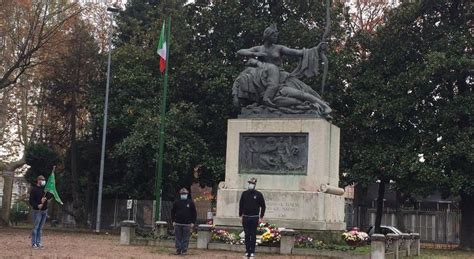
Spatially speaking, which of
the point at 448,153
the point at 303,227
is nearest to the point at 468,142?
the point at 448,153

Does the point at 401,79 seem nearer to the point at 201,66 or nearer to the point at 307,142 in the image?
the point at 201,66

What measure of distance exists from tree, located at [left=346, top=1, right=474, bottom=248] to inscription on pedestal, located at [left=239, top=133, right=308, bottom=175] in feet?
38.4

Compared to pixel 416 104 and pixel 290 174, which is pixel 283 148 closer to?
pixel 290 174

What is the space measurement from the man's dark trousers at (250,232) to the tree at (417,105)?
626 inches

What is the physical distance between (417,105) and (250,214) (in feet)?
60.5

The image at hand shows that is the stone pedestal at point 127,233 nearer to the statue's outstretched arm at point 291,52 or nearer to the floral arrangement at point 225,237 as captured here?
the floral arrangement at point 225,237

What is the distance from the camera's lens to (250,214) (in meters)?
15.3

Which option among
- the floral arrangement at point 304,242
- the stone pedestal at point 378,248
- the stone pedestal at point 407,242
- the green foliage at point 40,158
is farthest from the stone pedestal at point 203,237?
the green foliage at point 40,158

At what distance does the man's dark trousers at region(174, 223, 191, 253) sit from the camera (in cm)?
1630

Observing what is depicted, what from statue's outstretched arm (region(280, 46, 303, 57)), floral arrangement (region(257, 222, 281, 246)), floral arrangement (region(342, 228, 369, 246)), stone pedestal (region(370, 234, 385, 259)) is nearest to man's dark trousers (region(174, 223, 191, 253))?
floral arrangement (region(257, 222, 281, 246))

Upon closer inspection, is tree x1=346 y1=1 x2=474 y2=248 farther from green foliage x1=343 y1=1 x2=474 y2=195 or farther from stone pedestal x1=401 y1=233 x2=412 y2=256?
stone pedestal x1=401 y1=233 x2=412 y2=256

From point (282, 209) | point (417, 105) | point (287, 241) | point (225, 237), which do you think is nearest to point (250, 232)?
point (287, 241)

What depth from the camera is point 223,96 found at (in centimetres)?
3297

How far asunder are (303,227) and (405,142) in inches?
574
